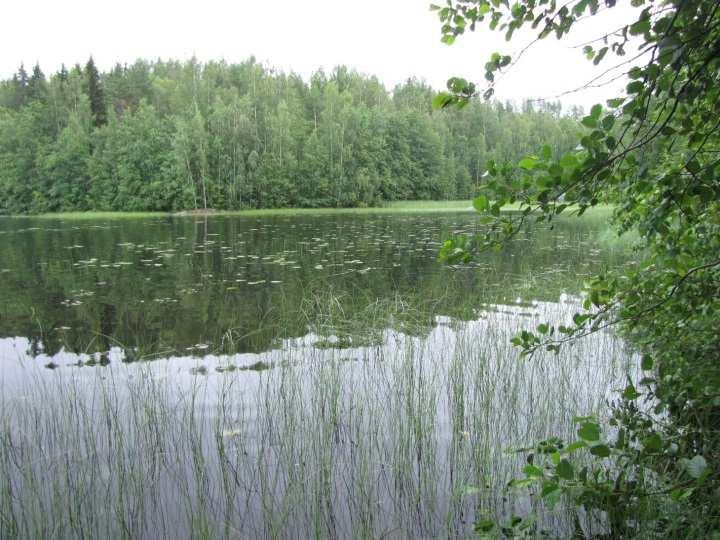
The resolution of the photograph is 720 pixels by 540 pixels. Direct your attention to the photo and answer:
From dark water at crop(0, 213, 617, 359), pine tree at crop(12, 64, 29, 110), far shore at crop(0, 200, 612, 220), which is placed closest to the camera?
dark water at crop(0, 213, 617, 359)

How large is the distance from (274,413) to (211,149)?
63028mm

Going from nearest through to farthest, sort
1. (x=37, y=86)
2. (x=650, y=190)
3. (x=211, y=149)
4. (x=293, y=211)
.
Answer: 1. (x=650, y=190)
2. (x=293, y=211)
3. (x=211, y=149)
4. (x=37, y=86)

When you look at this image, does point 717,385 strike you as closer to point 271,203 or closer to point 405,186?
point 271,203

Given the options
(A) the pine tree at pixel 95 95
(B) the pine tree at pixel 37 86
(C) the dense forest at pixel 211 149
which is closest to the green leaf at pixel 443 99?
(C) the dense forest at pixel 211 149

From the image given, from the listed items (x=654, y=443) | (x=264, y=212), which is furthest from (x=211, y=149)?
(x=654, y=443)

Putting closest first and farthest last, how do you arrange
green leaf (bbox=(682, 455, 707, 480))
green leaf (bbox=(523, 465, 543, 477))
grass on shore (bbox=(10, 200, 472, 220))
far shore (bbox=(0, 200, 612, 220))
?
green leaf (bbox=(682, 455, 707, 480)) → green leaf (bbox=(523, 465, 543, 477)) → far shore (bbox=(0, 200, 612, 220)) → grass on shore (bbox=(10, 200, 472, 220))

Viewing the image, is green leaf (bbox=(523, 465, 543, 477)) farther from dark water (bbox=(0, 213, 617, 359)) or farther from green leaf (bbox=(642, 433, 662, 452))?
dark water (bbox=(0, 213, 617, 359))

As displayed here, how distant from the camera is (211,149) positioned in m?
65.0

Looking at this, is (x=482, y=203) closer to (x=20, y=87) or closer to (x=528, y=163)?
(x=528, y=163)

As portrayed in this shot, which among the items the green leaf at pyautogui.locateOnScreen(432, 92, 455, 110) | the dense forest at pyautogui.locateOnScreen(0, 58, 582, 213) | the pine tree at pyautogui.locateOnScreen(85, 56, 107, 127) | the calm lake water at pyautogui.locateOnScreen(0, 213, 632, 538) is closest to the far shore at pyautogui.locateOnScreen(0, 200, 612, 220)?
the dense forest at pyautogui.locateOnScreen(0, 58, 582, 213)

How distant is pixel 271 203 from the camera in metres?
67.0

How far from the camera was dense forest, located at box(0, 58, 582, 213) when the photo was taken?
64.7 metres

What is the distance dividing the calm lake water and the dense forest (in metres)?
51.0

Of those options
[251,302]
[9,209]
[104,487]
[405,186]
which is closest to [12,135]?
[9,209]
